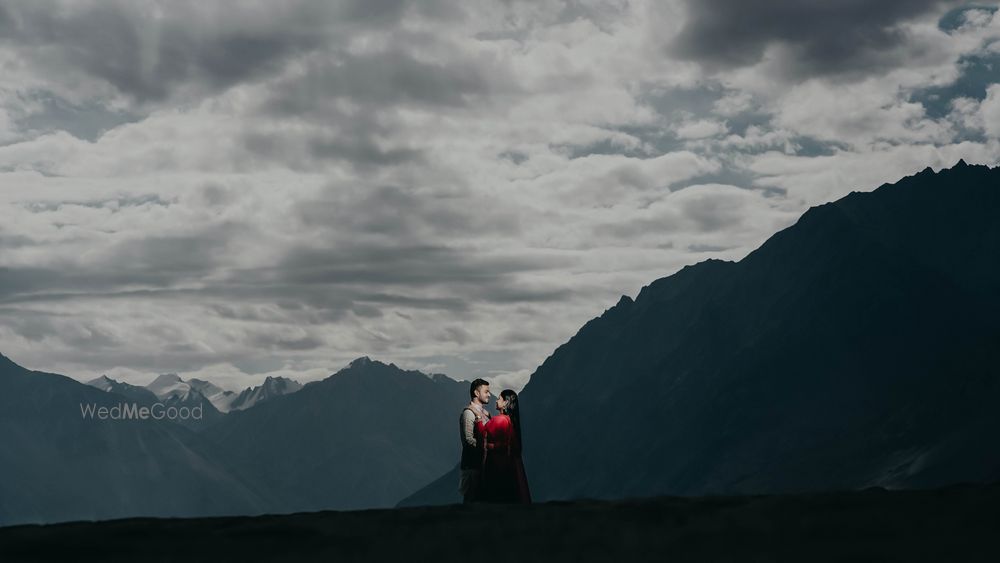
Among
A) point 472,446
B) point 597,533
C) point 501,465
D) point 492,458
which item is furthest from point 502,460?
point 597,533

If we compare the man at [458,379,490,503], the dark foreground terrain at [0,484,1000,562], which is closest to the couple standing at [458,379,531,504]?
the man at [458,379,490,503]

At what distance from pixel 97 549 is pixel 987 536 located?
39.1 feet

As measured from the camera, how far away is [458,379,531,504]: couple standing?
2727 centimetres

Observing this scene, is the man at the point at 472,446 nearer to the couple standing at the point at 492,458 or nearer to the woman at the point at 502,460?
the couple standing at the point at 492,458

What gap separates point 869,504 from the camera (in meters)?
16.0

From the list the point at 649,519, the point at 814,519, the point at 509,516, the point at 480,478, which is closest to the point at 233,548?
the point at 509,516

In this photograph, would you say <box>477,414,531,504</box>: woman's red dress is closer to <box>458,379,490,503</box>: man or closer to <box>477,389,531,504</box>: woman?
<box>477,389,531,504</box>: woman

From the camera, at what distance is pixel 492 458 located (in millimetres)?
27422

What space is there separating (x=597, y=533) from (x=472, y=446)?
1218 cm

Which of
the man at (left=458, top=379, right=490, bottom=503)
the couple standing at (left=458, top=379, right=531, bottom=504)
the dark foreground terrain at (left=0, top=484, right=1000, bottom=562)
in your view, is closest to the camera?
the dark foreground terrain at (left=0, top=484, right=1000, bottom=562)

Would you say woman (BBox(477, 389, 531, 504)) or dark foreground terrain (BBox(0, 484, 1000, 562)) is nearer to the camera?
dark foreground terrain (BBox(0, 484, 1000, 562))

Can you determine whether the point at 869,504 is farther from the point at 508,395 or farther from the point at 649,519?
the point at 508,395

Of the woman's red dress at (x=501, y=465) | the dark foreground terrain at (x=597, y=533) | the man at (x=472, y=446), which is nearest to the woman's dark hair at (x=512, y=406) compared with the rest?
the woman's red dress at (x=501, y=465)

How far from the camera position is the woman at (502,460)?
89.6ft
